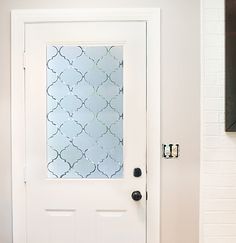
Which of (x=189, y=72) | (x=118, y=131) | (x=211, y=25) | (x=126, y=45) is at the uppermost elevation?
(x=211, y=25)

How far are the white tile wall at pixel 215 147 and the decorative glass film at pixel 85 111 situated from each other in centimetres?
57

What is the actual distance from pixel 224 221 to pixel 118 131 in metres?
0.93

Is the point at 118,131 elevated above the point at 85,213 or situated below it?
above

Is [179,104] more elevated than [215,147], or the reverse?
[179,104]

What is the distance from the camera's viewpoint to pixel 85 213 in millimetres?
2078

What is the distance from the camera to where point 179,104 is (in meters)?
2.05

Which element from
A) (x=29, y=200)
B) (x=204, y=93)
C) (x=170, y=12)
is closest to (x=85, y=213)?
(x=29, y=200)

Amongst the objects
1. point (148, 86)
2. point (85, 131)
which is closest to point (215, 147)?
point (148, 86)

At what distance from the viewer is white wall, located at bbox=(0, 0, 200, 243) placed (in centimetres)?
204

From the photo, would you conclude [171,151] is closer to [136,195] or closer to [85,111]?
[136,195]

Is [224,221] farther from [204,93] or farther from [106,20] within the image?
[106,20]

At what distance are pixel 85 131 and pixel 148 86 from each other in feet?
1.73

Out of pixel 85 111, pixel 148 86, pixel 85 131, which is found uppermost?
pixel 148 86

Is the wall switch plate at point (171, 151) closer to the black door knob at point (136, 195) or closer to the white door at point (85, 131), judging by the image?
the white door at point (85, 131)
